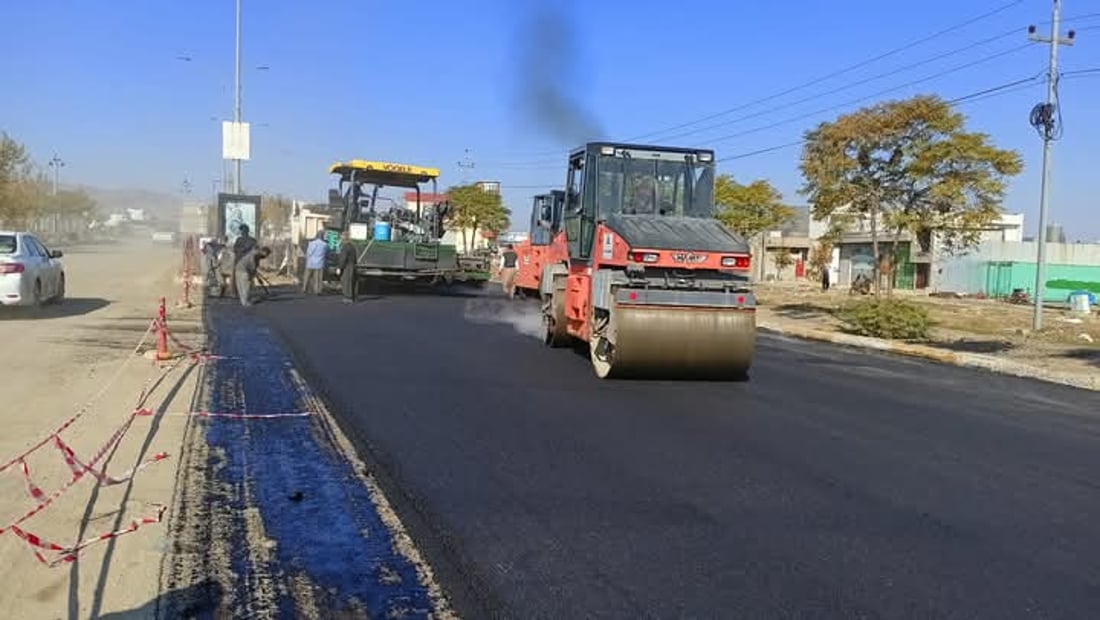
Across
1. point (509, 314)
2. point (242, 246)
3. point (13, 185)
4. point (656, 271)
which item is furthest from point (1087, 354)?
point (13, 185)

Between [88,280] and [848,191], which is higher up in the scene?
[848,191]

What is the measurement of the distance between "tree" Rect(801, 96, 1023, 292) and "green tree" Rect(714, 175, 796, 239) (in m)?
22.6

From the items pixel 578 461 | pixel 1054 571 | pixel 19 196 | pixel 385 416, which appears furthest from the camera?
pixel 19 196

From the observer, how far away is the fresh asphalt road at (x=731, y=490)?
446 centimetres

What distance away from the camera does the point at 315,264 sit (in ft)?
78.3

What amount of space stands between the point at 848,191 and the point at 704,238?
1512cm

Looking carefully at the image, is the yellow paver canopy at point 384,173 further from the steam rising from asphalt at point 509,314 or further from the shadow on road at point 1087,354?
the shadow on road at point 1087,354

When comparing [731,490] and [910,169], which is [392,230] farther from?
[731,490]

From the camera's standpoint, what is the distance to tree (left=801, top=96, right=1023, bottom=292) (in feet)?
80.7

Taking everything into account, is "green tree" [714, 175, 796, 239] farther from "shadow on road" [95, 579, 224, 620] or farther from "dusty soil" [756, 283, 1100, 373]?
"shadow on road" [95, 579, 224, 620]

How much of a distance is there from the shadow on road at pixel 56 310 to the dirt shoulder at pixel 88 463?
1.92 metres

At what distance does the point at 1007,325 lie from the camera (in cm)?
2467

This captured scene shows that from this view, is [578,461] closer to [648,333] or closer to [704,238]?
[648,333]

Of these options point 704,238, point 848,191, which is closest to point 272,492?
point 704,238
